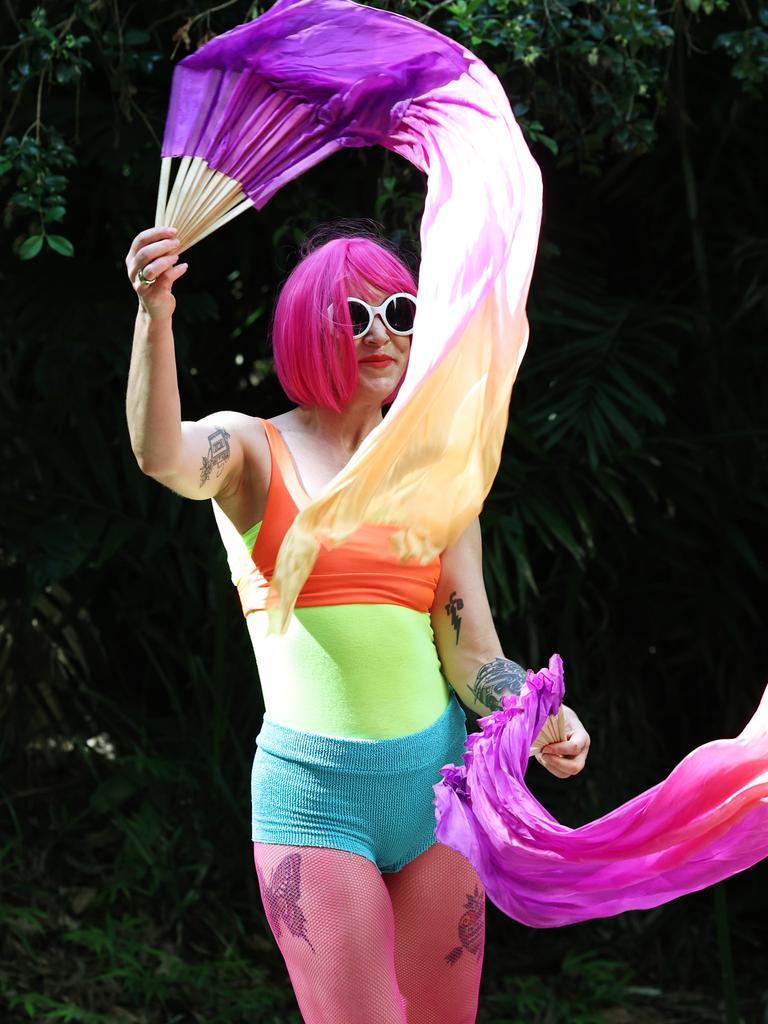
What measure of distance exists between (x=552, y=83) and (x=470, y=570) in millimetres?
1303

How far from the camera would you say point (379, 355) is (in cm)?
181

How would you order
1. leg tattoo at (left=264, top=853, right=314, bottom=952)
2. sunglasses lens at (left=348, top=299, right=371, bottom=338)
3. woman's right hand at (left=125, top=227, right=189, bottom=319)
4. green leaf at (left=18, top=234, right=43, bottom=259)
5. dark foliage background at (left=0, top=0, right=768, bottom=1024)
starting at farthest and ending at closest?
1. dark foliage background at (left=0, top=0, right=768, bottom=1024)
2. green leaf at (left=18, top=234, right=43, bottom=259)
3. sunglasses lens at (left=348, top=299, right=371, bottom=338)
4. leg tattoo at (left=264, top=853, right=314, bottom=952)
5. woman's right hand at (left=125, top=227, right=189, bottom=319)

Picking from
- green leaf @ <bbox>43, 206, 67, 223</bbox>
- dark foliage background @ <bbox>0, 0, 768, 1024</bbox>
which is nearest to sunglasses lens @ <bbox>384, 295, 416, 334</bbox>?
green leaf @ <bbox>43, 206, 67, 223</bbox>

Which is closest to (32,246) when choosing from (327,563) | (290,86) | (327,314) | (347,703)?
(290,86)

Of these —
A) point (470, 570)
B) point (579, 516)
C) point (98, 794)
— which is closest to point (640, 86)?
point (579, 516)

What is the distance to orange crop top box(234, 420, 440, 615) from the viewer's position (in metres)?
1.74

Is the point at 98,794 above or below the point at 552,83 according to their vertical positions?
below

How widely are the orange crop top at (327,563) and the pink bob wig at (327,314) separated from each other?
0.09 metres

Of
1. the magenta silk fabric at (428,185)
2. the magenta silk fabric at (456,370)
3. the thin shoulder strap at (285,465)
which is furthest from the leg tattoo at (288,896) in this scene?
the thin shoulder strap at (285,465)

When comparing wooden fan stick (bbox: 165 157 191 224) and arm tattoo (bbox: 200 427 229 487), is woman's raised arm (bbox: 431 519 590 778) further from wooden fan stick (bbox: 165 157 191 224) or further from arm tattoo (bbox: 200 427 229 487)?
wooden fan stick (bbox: 165 157 191 224)

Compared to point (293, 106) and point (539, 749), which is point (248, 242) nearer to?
point (293, 106)

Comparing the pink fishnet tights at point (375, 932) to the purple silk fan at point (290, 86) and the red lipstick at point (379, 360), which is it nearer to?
the red lipstick at point (379, 360)

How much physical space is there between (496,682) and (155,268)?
0.66 metres

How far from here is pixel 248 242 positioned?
3264 mm
